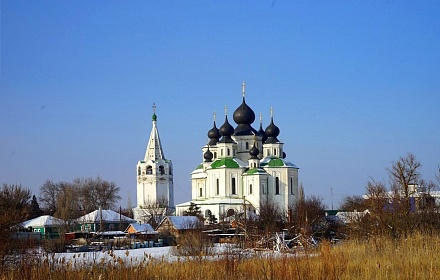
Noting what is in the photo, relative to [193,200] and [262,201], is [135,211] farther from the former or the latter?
[262,201]

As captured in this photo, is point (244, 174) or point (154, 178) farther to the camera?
point (154, 178)

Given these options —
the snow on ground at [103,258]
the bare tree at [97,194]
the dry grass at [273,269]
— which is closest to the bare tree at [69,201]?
the bare tree at [97,194]

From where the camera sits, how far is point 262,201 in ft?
183

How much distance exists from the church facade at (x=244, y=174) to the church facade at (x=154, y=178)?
15.0ft

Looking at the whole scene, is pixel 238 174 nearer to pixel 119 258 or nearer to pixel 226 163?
pixel 226 163

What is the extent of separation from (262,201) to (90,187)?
24.2 meters

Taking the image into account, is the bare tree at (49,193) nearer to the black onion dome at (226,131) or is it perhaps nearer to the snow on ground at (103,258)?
the black onion dome at (226,131)

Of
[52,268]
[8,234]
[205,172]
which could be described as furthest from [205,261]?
[205,172]

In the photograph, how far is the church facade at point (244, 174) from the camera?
5609 centimetres

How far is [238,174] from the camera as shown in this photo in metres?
57.0

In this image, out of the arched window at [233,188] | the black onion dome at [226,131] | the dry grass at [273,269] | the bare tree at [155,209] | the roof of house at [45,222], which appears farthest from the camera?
the black onion dome at [226,131]

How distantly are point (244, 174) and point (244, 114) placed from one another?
571cm

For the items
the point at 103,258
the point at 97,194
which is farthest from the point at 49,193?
the point at 103,258

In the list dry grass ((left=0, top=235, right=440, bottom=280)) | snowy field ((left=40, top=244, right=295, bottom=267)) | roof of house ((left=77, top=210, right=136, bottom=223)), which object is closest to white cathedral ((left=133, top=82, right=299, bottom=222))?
roof of house ((left=77, top=210, right=136, bottom=223))
